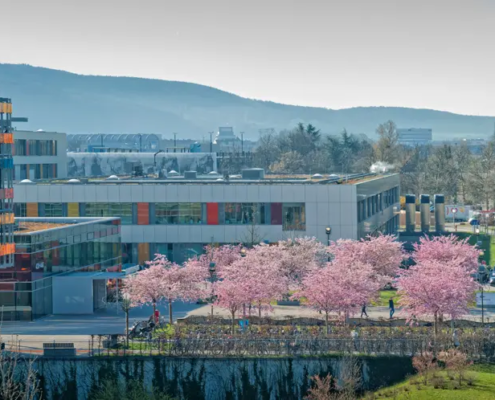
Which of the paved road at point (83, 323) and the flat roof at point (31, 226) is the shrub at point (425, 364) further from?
the flat roof at point (31, 226)

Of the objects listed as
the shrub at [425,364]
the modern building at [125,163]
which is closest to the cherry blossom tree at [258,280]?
the shrub at [425,364]

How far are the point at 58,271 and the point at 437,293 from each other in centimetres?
1779

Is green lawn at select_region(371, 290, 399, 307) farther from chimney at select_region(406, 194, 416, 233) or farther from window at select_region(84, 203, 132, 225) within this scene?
chimney at select_region(406, 194, 416, 233)

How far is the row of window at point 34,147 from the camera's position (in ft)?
285

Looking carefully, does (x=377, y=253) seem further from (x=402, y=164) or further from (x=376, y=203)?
(x=402, y=164)

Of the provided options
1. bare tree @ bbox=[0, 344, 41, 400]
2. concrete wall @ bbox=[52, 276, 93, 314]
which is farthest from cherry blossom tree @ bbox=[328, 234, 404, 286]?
bare tree @ bbox=[0, 344, 41, 400]

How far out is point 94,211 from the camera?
212 feet

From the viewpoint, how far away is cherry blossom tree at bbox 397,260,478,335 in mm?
42719

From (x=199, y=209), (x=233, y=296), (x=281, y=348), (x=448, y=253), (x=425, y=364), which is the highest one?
(x=199, y=209)

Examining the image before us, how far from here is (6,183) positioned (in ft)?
149

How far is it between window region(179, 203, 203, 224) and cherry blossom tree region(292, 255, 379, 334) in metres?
19.3

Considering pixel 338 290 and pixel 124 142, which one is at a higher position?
pixel 124 142

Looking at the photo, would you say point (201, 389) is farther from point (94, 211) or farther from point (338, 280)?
point (94, 211)

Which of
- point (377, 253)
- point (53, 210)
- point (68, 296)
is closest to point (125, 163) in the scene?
point (53, 210)
